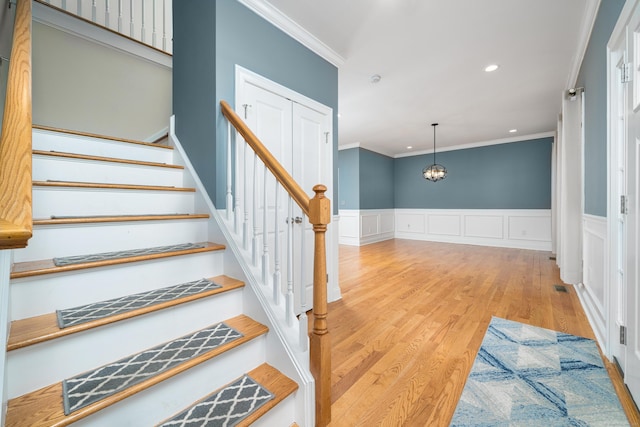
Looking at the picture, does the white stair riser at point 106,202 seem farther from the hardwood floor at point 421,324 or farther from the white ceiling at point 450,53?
the white ceiling at point 450,53

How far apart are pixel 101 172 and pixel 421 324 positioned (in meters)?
2.63

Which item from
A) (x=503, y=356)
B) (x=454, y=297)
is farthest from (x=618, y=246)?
(x=454, y=297)

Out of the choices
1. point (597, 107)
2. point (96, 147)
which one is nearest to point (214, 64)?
point (96, 147)

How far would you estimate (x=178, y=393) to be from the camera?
1.06 meters

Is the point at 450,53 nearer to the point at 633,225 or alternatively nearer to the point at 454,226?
the point at 633,225

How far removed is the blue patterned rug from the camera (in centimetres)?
130

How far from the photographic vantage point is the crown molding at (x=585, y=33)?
2100mm

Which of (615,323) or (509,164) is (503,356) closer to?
(615,323)

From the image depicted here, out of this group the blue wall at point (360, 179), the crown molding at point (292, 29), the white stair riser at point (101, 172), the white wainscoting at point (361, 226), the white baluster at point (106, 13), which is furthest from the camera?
the blue wall at point (360, 179)

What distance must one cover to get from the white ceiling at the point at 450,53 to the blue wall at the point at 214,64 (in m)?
0.32

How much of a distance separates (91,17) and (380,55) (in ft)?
10.5

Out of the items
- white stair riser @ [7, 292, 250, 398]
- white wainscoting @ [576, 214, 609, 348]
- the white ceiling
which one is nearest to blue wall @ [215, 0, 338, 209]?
the white ceiling

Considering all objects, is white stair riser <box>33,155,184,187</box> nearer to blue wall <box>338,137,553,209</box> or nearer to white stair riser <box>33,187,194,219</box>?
white stair riser <box>33,187,194,219</box>

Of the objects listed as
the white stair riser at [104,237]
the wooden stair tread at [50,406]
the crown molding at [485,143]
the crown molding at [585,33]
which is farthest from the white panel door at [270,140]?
the crown molding at [485,143]
